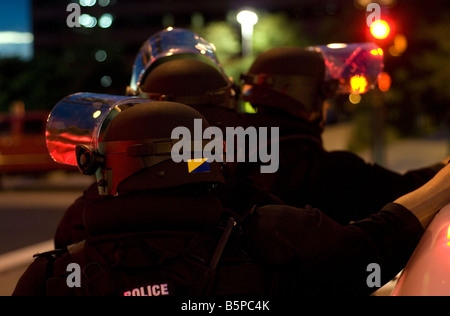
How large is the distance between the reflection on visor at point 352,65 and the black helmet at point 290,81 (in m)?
0.15

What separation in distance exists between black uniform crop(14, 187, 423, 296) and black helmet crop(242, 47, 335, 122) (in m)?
1.32

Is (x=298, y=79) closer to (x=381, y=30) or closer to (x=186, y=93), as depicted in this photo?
(x=186, y=93)

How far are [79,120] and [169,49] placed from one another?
1264 mm

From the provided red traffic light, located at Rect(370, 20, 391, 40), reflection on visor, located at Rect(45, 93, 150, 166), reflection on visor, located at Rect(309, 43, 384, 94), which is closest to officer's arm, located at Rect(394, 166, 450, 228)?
reflection on visor, located at Rect(45, 93, 150, 166)

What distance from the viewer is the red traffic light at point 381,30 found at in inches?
395

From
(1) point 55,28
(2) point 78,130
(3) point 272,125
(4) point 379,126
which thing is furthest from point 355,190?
(1) point 55,28

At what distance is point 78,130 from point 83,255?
423mm

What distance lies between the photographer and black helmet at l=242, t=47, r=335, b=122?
10.6 feet

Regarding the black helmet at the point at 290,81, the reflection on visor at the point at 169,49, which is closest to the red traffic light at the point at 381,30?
the reflection on visor at the point at 169,49

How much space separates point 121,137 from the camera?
2.00m

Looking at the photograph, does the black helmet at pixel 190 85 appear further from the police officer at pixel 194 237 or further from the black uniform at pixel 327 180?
the police officer at pixel 194 237

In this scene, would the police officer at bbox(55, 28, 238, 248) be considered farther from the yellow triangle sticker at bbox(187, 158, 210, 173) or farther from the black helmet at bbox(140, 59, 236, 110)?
the yellow triangle sticker at bbox(187, 158, 210, 173)

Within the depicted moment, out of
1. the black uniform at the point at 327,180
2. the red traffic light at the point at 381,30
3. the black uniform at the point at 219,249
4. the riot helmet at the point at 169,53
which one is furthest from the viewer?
the red traffic light at the point at 381,30

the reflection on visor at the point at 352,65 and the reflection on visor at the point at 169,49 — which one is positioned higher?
the reflection on visor at the point at 169,49
